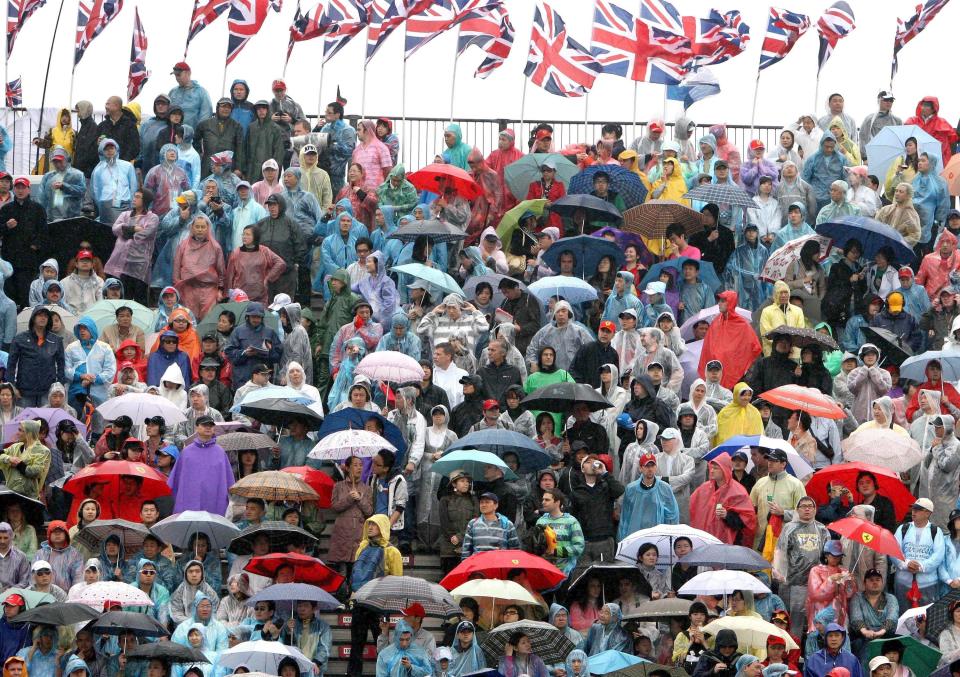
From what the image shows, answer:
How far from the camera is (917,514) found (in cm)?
2562

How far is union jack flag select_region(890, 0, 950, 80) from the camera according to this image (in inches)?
1528

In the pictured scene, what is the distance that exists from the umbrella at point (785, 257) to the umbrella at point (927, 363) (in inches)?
128

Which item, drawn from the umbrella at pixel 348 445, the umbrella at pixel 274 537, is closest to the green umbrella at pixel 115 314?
the umbrella at pixel 348 445

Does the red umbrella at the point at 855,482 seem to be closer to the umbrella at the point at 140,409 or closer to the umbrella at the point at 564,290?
the umbrella at the point at 564,290

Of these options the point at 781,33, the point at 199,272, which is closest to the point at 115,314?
the point at 199,272

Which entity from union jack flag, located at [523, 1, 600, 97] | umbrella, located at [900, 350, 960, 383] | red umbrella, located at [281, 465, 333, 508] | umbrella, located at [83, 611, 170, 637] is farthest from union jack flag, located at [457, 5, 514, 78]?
umbrella, located at [83, 611, 170, 637]

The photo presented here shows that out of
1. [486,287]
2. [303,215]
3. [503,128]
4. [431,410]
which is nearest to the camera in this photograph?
[431,410]

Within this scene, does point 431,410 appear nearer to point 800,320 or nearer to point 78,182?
point 800,320

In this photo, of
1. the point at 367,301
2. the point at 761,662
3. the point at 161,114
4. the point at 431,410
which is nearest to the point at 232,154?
the point at 161,114

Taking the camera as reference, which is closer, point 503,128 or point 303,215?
point 303,215

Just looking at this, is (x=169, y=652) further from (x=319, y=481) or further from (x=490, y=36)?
(x=490, y=36)

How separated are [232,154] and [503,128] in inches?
243

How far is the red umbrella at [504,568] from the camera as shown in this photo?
24234mm

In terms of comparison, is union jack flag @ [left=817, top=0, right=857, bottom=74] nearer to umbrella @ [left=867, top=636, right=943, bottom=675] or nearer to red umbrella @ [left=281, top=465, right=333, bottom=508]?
red umbrella @ [left=281, top=465, right=333, bottom=508]
